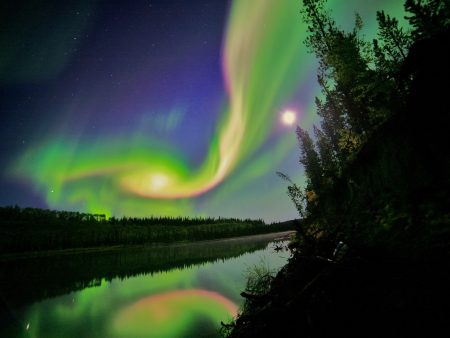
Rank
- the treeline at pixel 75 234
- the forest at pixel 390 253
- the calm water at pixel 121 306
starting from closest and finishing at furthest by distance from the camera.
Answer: the forest at pixel 390 253 → the calm water at pixel 121 306 → the treeline at pixel 75 234

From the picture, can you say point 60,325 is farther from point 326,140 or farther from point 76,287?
point 326,140

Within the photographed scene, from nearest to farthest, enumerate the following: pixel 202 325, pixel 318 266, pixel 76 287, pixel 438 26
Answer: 1. pixel 318 266
2. pixel 438 26
3. pixel 202 325
4. pixel 76 287

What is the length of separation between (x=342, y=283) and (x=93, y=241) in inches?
5561

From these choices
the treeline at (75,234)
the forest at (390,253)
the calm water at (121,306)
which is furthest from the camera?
the treeline at (75,234)

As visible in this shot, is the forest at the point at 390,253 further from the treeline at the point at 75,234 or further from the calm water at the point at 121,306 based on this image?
→ the treeline at the point at 75,234

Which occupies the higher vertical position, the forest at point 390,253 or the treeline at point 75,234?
the treeline at point 75,234

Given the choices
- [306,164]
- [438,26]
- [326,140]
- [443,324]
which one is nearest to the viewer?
[443,324]

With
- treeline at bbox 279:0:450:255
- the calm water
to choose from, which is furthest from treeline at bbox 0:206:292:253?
treeline at bbox 279:0:450:255

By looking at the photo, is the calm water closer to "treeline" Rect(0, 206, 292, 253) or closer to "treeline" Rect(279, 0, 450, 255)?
"treeline" Rect(279, 0, 450, 255)

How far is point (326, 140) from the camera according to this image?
5888 cm

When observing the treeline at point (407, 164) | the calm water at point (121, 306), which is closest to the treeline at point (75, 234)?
the calm water at point (121, 306)

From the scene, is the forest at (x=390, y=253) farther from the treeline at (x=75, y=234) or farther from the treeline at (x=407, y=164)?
the treeline at (x=75, y=234)

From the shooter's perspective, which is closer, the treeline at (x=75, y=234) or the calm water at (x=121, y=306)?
the calm water at (x=121, y=306)

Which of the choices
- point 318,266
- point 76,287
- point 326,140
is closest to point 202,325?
point 318,266
